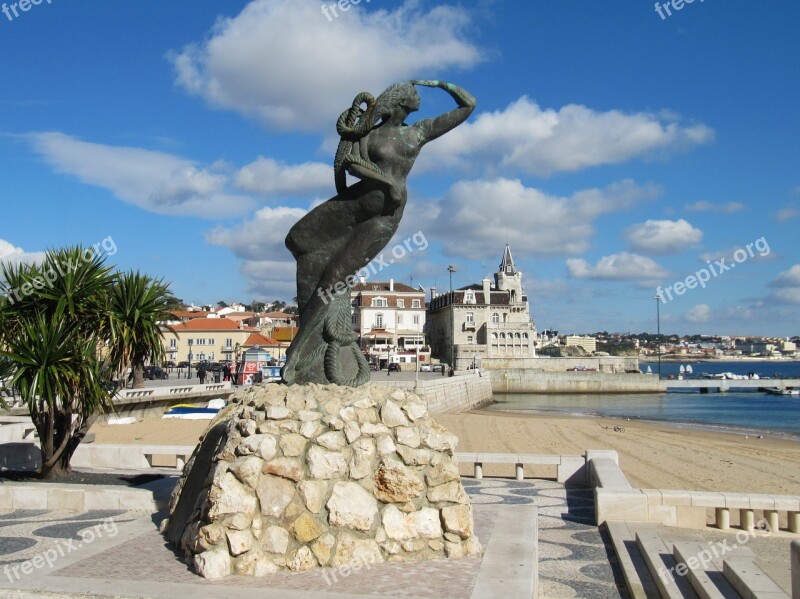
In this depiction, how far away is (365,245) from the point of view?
807 centimetres

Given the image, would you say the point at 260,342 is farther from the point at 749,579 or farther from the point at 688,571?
the point at 749,579

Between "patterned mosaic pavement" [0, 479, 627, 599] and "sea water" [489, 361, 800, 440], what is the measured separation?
30.1m

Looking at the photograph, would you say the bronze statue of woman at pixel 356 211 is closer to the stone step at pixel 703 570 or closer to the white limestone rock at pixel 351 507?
the white limestone rock at pixel 351 507

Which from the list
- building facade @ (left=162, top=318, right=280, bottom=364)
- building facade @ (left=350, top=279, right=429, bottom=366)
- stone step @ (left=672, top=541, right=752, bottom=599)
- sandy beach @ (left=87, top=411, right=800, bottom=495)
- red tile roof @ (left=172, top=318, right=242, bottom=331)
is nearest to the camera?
stone step @ (left=672, top=541, right=752, bottom=599)

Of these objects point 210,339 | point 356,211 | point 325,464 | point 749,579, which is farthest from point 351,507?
point 210,339

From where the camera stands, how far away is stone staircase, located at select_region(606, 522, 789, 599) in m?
5.39

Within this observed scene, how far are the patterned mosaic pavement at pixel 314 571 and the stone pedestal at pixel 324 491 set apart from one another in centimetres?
20

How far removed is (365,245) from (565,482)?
585 cm

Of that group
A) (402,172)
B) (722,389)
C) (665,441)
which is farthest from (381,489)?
(722,389)

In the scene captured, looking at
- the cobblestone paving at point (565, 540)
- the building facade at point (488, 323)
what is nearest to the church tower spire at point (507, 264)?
the building facade at point (488, 323)

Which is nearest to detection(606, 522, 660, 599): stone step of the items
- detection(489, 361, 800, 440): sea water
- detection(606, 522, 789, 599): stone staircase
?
detection(606, 522, 789, 599): stone staircase

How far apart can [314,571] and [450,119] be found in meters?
4.73

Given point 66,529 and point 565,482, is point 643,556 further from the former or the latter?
point 66,529

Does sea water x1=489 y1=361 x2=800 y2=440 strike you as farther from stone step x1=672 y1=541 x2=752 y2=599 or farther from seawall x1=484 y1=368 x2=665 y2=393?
stone step x1=672 y1=541 x2=752 y2=599
